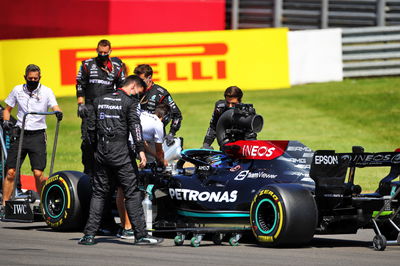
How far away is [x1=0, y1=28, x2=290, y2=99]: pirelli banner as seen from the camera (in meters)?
22.0

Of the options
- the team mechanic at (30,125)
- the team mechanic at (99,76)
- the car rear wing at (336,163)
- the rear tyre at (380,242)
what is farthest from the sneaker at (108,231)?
the rear tyre at (380,242)

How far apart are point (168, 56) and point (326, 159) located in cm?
1308

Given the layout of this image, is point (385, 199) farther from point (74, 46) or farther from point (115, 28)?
point (115, 28)

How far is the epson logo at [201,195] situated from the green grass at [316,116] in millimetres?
6657

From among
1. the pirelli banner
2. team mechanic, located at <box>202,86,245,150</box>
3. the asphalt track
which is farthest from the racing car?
the pirelli banner

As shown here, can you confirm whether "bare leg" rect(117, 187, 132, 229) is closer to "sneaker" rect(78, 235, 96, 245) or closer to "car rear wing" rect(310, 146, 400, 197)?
"sneaker" rect(78, 235, 96, 245)

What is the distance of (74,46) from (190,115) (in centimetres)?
305

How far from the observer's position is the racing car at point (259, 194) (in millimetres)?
9211

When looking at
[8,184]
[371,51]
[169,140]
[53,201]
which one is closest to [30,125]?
[8,184]

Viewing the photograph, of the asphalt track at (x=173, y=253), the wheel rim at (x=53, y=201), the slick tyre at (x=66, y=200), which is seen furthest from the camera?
the wheel rim at (x=53, y=201)

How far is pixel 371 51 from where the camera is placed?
2422 centimetres

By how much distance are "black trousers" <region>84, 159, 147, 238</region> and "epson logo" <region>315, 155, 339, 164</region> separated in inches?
70.8

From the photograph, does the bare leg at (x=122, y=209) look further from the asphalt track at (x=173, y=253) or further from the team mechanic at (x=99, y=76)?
the team mechanic at (x=99, y=76)

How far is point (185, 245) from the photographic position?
32.1 ft
